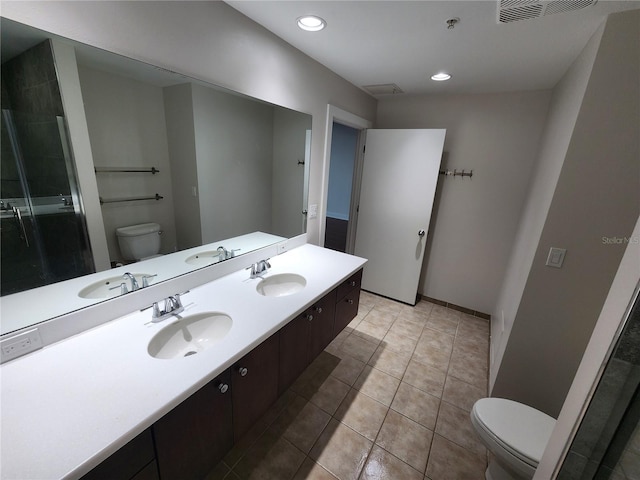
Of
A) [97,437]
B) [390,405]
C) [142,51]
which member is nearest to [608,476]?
[390,405]

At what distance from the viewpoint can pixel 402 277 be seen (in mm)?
3021

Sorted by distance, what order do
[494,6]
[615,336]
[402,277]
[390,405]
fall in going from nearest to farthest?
[615,336] → [494,6] → [390,405] → [402,277]

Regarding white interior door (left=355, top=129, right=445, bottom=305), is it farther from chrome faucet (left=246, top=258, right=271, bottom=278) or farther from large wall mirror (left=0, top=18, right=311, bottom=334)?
chrome faucet (left=246, top=258, right=271, bottom=278)

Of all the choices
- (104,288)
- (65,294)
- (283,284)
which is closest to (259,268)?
(283,284)

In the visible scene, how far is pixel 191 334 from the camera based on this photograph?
1.22m

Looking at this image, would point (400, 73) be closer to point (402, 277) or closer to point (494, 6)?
point (494, 6)

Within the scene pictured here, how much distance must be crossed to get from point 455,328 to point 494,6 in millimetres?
2570

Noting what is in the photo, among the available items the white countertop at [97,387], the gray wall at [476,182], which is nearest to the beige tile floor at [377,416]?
the gray wall at [476,182]

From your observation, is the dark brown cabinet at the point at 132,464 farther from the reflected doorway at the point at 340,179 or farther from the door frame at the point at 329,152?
the reflected doorway at the point at 340,179

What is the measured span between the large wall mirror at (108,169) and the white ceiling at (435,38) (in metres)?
0.53

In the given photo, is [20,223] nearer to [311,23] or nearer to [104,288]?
[104,288]

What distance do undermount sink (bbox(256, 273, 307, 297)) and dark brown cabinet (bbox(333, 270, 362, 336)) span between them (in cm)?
27

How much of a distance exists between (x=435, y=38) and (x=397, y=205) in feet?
5.25

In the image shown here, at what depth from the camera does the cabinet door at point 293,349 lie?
129 cm
